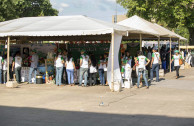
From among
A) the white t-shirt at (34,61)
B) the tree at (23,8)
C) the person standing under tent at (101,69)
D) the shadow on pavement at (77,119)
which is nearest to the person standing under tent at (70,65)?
the person standing under tent at (101,69)

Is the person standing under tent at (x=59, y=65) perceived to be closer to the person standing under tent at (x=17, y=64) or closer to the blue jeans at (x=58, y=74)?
the blue jeans at (x=58, y=74)

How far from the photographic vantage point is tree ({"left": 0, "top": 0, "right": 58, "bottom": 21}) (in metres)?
49.2

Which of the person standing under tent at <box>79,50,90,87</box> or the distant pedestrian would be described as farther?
the distant pedestrian

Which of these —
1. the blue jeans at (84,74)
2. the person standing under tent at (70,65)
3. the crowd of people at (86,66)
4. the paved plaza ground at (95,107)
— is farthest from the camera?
the person standing under tent at (70,65)

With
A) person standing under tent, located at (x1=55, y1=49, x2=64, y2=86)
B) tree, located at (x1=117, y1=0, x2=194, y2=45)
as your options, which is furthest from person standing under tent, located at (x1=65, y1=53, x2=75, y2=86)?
tree, located at (x1=117, y1=0, x2=194, y2=45)

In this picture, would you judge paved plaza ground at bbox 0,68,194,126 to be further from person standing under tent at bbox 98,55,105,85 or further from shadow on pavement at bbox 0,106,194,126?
person standing under tent at bbox 98,55,105,85

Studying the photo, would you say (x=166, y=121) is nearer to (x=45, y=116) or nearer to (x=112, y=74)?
(x=45, y=116)

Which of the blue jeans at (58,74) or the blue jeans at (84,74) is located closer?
the blue jeans at (84,74)

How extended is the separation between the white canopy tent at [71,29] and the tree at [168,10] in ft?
83.4

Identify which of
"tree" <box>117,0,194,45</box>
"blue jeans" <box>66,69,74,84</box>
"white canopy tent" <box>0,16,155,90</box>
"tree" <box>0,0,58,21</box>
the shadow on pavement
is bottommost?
the shadow on pavement

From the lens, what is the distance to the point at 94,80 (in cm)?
1600

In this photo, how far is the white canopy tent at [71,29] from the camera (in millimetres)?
13727

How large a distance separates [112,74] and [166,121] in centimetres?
575

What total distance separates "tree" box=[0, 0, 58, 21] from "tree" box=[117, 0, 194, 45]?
15435 mm
